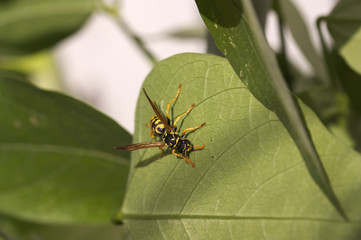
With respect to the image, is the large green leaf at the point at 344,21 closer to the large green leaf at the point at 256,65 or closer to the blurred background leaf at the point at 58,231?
the large green leaf at the point at 256,65

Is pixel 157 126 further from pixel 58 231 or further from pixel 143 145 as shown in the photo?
pixel 58 231

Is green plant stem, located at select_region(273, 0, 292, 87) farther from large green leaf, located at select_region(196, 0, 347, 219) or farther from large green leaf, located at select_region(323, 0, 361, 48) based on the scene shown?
large green leaf, located at select_region(196, 0, 347, 219)

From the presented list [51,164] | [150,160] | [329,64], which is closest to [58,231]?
[51,164]

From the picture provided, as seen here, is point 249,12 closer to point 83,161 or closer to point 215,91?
point 215,91

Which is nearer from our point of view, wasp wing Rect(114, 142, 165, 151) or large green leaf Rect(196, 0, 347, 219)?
large green leaf Rect(196, 0, 347, 219)

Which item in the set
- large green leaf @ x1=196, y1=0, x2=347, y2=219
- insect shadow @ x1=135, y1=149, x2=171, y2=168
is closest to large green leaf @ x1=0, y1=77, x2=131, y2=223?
insect shadow @ x1=135, y1=149, x2=171, y2=168

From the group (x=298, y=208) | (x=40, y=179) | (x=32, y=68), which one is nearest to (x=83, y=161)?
(x=40, y=179)
